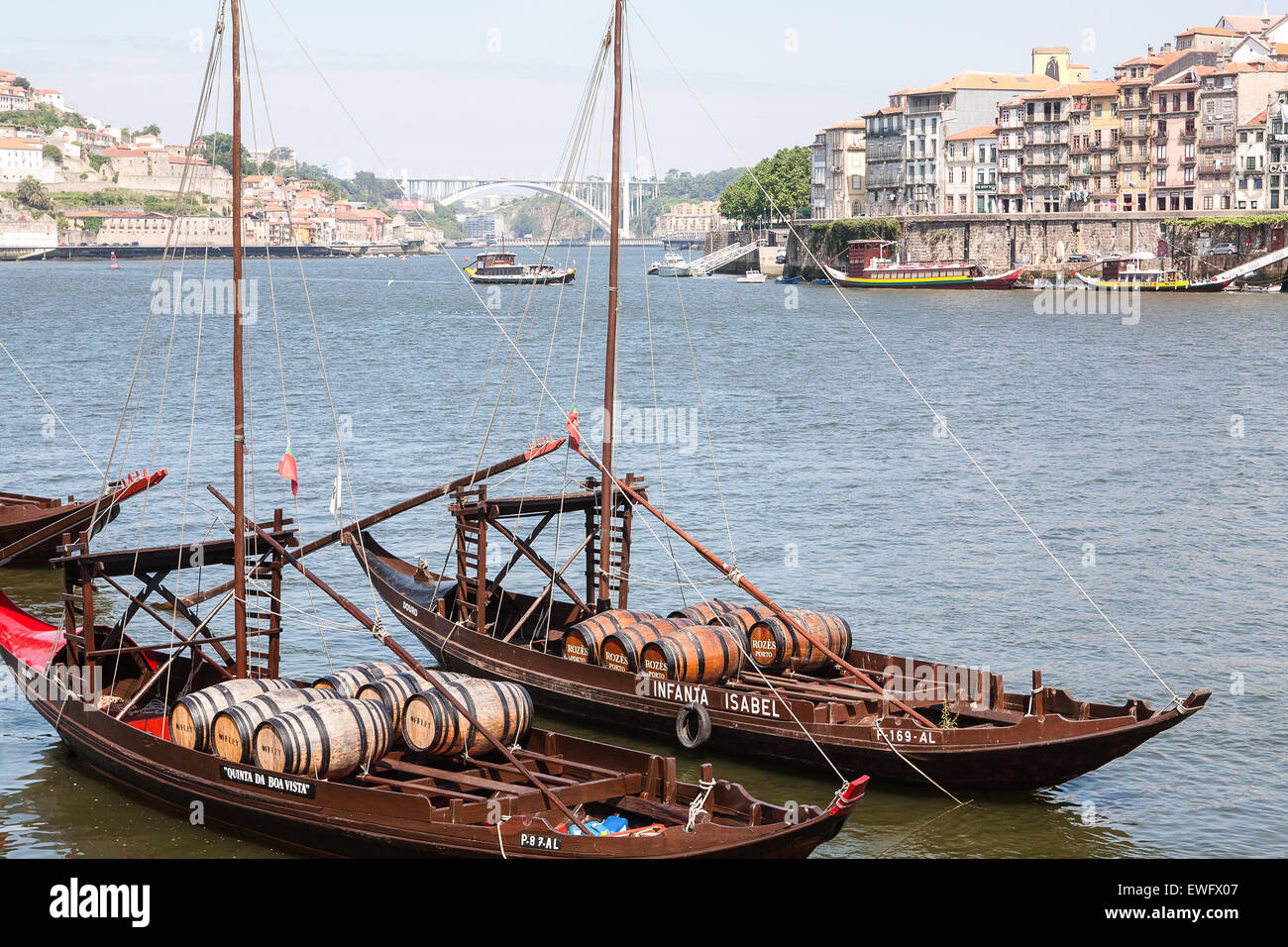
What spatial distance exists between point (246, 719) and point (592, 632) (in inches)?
286

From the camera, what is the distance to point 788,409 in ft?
238

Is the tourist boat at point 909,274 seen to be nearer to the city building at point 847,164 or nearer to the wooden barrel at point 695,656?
the city building at point 847,164

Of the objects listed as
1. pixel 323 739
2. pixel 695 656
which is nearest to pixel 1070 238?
pixel 695 656

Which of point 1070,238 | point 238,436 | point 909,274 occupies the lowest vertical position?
point 238,436

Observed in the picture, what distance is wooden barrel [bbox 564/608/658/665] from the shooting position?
25.9m

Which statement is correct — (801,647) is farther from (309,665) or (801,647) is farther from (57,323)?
(57,323)

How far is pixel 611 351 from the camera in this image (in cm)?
2956

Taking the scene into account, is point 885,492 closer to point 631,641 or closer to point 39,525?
point 39,525

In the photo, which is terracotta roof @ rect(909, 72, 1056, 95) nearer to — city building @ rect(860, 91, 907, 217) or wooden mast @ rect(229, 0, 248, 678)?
city building @ rect(860, 91, 907, 217)

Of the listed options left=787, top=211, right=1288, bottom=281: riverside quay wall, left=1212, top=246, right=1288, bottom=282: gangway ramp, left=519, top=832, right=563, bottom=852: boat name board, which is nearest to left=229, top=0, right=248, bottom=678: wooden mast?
left=519, top=832, right=563, bottom=852: boat name board

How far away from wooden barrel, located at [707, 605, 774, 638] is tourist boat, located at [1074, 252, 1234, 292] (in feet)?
418

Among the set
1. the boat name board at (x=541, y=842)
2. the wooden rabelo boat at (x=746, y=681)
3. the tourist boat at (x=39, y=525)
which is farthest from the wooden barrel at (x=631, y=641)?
the tourist boat at (x=39, y=525)
